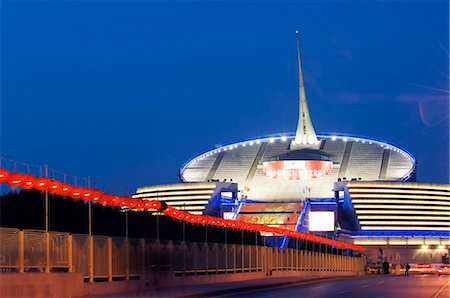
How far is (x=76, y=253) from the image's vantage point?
3416cm

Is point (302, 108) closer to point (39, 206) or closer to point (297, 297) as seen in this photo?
point (39, 206)

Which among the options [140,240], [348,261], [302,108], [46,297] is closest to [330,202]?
[302,108]

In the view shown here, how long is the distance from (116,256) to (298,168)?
125 meters

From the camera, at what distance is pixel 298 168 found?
162 meters

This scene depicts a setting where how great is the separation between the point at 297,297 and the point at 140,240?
828 cm

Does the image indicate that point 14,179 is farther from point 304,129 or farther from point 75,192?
point 304,129

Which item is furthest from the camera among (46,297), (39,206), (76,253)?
(39,206)

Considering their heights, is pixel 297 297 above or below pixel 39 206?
below

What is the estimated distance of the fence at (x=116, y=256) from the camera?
1191 inches

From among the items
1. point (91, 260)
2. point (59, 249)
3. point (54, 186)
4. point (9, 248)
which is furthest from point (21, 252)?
point (91, 260)

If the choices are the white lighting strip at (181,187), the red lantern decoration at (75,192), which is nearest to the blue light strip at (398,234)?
the white lighting strip at (181,187)

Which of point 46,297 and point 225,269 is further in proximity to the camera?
point 225,269

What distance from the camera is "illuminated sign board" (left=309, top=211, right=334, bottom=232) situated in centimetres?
14088

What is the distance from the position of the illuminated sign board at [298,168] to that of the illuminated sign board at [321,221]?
17.8 m
